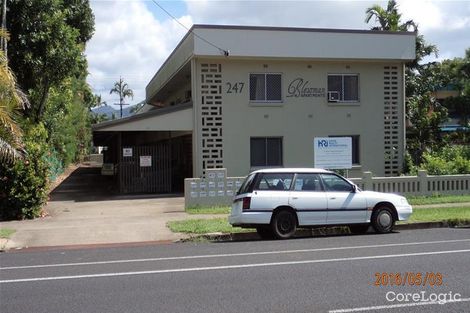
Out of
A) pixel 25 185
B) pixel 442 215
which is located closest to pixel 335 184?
pixel 442 215

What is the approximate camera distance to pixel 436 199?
19.6 meters

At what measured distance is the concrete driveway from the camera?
43.4ft

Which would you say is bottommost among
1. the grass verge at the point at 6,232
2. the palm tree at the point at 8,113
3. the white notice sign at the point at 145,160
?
the grass verge at the point at 6,232

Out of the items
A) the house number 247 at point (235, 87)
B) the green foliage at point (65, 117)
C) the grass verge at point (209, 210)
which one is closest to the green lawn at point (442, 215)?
the grass verge at point (209, 210)

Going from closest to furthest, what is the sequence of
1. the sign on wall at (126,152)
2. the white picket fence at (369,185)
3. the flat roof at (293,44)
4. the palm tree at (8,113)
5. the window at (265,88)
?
the palm tree at (8,113)
the white picket fence at (369,185)
the flat roof at (293,44)
the window at (265,88)
the sign on wall at (126,152)

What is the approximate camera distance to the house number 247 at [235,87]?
23.8 meters

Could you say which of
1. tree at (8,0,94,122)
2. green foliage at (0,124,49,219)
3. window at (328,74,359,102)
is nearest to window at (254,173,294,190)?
green foliage at (0,124,49,219)

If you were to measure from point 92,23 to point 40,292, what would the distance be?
19101mm

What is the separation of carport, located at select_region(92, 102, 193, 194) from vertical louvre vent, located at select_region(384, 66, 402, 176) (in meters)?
8.76

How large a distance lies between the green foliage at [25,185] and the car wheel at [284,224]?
308 inches

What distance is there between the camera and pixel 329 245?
1155 cm

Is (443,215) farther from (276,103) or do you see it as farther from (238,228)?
(276,103)

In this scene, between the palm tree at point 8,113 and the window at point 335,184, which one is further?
the palm tree at point 8,113
